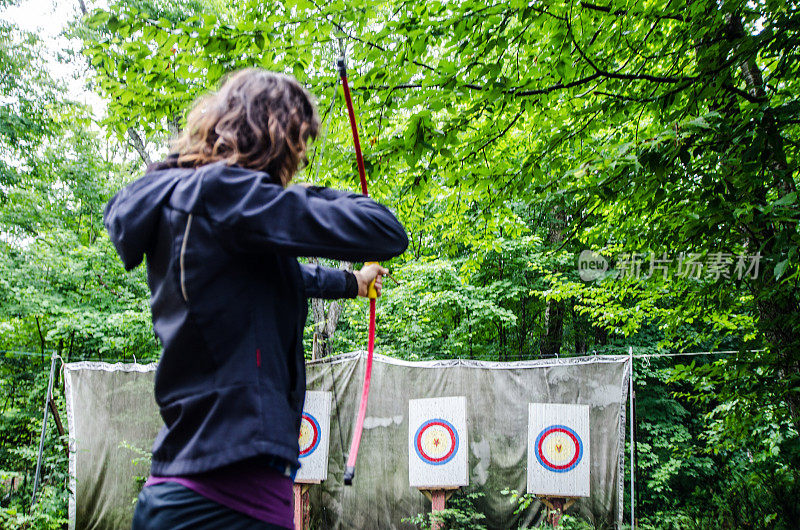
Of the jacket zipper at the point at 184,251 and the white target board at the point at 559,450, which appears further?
the white target board at the point at 559,450

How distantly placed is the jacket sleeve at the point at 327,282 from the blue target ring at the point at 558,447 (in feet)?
12.6

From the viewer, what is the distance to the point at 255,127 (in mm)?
747

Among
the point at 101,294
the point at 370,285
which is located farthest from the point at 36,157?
the point at 370,285

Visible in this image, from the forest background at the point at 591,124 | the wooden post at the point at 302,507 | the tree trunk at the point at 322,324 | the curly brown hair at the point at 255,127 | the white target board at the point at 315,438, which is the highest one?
the forest background at the point at 591,124

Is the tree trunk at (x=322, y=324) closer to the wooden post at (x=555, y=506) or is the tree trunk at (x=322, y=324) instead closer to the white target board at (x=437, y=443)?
the white target board at (x=437, y=443)

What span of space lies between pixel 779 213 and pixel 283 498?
1971 millimetres

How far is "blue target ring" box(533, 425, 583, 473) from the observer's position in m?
4.32

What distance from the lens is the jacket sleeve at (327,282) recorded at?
1.00 meters

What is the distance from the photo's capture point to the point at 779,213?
1.84 metres

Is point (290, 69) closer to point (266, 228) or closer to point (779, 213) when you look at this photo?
point (266, 228)

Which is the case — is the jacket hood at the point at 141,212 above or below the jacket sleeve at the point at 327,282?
above

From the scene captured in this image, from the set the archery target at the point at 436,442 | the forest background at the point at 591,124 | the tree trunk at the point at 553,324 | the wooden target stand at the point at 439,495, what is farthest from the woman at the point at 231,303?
the tree trunk at the point at 553,324

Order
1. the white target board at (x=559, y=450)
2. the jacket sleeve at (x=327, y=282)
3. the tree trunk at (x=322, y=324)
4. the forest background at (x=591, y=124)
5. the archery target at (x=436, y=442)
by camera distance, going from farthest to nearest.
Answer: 1. the tree trunk at (x=322, y=324)
2. the archery target at (x=436, y=442)
3. the white target board at (x=559, y=450)
4. the forest background at (x=591, y=124)
5. the jacket sleeve at (x=327, y=282)

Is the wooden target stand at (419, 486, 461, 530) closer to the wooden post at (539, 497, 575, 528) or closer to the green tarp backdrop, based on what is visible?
the green tarp backdrop
